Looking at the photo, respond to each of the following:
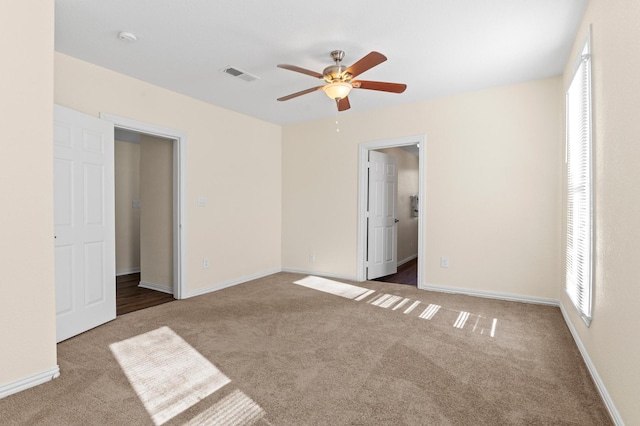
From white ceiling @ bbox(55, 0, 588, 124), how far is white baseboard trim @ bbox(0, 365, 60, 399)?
8.20 feet

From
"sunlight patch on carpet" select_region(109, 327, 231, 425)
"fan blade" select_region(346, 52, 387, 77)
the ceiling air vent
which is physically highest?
the ceiling air vent

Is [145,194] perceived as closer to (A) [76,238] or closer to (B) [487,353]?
(A) [76,238]

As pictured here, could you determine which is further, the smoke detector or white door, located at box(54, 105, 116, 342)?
white door, located at box(54, 105, 116, 342)

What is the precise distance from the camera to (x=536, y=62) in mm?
3268

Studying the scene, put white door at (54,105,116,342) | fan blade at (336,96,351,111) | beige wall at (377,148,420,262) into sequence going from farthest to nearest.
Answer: beige wall at (377,148,420,262) < fan blade at (336,96,351,111) < white door at (54,105,116,342)

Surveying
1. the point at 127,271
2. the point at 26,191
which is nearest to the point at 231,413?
the point at 26,191

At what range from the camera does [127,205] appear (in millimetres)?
6000

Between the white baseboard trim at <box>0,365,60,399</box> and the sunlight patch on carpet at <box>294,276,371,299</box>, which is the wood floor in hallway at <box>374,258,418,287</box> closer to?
the sunlight patch on carpet at <box>294,276,371,299</box>

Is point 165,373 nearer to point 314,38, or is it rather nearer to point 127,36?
point 127,36

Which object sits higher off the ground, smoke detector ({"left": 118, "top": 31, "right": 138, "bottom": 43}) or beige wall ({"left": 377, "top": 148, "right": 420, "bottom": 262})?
smoke detector ({"left": 118, "top": 31, "right": 138, "bottom": 43})

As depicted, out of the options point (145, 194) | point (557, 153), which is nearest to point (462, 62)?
point (557, 153)

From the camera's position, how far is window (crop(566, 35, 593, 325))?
2.31 meters

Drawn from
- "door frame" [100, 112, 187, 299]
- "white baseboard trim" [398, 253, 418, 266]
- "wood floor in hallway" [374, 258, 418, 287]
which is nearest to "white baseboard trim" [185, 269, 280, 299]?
"door frame" [100, 112, 187, 299]

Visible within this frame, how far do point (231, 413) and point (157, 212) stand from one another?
3.49m
